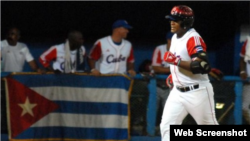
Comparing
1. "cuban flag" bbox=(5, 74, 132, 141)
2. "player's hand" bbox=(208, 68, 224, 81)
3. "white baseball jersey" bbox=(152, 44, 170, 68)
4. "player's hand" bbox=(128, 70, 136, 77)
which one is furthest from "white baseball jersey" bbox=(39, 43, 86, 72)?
"player's hand" bbox=(208, 68, 224, 81)

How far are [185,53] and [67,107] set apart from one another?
216cm

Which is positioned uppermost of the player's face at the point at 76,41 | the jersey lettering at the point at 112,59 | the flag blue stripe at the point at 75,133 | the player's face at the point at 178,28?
the player's face at the point at 178,28

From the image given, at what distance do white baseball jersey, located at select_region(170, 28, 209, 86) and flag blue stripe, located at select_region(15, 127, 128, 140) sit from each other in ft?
5.53

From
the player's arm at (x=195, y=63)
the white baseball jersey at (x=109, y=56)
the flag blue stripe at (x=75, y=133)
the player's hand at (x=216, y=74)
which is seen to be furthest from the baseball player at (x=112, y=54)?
the player's arm at (x=195, y=63)

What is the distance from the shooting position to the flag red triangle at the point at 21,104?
7.51 m

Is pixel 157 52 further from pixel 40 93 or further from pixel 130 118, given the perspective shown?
pixel 40 93

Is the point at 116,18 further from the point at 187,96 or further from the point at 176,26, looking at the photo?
the point at 187,96

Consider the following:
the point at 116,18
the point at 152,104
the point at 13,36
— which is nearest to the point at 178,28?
the point at 152,104

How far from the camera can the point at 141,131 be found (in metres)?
7.71

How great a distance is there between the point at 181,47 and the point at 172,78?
1.33ft

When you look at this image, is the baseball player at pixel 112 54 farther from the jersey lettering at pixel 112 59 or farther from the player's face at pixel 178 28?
the player's face at pixel 178 28

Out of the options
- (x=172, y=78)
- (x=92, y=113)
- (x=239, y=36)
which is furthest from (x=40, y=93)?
(x=239, y=36)

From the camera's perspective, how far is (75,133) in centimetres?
758

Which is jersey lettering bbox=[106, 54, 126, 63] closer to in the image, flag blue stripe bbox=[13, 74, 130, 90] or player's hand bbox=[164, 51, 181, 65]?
flag blue stripe bbox=[13, 74, 130, 90]
